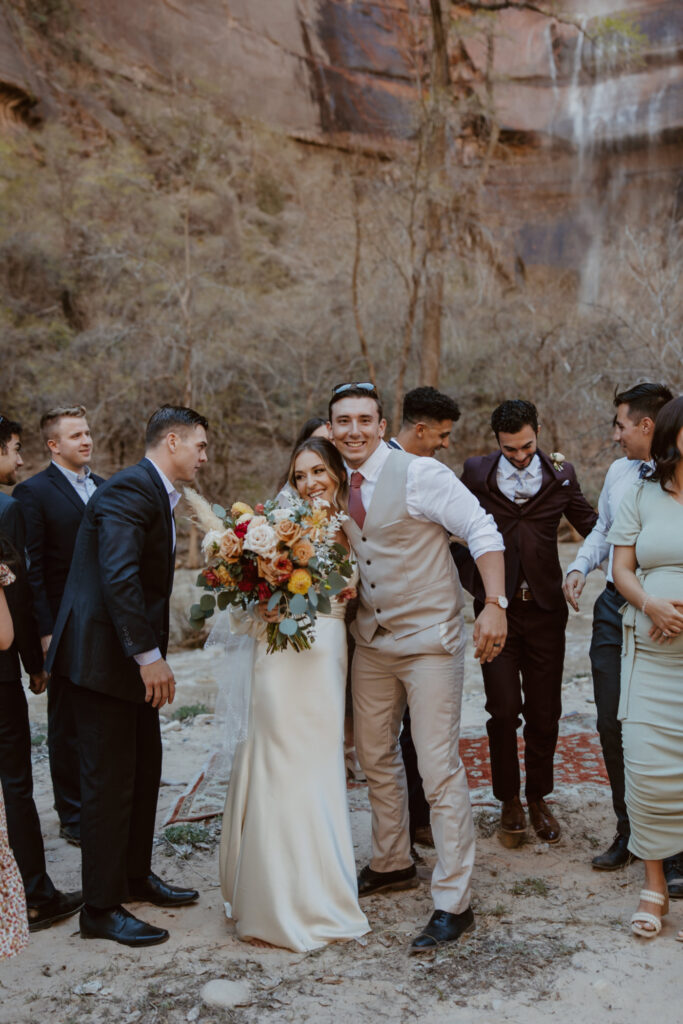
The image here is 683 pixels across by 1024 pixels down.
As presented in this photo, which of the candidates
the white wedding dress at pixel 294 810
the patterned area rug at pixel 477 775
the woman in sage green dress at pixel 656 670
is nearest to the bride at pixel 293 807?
the white wedding dress at pixel 294 810

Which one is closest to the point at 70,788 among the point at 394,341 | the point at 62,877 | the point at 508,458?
the point at 62,877

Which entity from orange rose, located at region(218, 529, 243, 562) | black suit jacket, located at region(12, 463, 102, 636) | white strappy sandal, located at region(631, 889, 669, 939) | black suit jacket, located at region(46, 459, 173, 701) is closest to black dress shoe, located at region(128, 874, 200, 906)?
black suit jacket, located at region(46, 459, 173, 701)

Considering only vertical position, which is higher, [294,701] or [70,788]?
[294,701]

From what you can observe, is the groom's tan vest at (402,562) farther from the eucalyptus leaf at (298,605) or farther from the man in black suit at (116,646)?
the man in black suit at (116,646)

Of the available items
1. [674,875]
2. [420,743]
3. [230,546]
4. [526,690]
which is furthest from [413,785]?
[230,546]

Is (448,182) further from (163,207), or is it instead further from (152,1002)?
(152,1002)

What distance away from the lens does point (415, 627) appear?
3695mm

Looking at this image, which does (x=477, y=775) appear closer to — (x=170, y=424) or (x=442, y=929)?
(x=442, y=929)

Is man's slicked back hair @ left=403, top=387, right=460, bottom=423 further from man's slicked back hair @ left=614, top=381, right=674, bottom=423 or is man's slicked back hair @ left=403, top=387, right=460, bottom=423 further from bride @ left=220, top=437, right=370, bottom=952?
bride @ left=220, top=437, right=370, bottom=952

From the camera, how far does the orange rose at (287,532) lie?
11.2 ft

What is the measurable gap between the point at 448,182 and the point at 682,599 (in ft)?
52.8

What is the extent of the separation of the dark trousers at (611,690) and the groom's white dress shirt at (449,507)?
39.4 inches

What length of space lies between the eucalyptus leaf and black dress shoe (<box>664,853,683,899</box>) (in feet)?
7.06

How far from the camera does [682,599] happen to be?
3508mm
